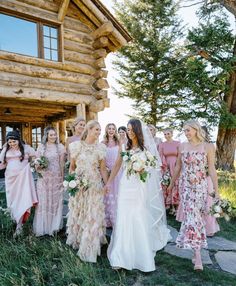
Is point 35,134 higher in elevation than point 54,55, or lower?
lower

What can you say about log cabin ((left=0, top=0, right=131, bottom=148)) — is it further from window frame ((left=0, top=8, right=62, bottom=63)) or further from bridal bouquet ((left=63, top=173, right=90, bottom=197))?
bridal bouquet ((left=63, top=173, right=90, bottom=197))

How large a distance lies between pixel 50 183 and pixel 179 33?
17293 mm

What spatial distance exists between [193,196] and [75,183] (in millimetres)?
1686

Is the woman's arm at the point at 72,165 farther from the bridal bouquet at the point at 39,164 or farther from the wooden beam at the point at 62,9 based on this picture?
the wooden beam at the point at 62,9

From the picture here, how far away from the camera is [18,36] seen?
9250mm

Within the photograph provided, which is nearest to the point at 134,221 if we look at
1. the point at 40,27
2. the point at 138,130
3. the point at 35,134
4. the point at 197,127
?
the point at 138,130

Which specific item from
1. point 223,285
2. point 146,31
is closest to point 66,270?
point 223,285

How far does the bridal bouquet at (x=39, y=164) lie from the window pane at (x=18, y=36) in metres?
4.64

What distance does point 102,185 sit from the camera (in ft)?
16.5

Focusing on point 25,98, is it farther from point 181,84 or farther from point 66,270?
point 181,84

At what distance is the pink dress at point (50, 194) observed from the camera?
596cm

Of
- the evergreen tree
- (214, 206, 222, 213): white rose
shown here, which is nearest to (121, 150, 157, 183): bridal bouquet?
(214, 206, 222, 213): white rose

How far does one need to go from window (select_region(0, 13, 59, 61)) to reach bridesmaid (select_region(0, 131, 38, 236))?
162 inches

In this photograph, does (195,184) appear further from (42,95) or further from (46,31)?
(46,31)
